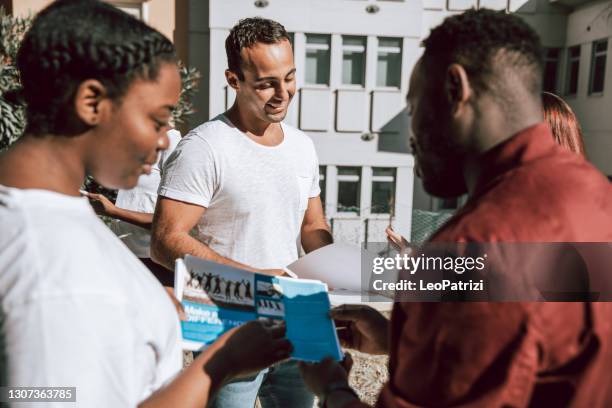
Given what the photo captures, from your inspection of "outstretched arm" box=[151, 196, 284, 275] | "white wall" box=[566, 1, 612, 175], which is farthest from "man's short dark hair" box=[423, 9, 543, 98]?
"white wall" box=[566, 1, 612, 175]

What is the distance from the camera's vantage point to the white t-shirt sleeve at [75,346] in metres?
0.92

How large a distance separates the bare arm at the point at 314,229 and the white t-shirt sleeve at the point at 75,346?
1701 mm

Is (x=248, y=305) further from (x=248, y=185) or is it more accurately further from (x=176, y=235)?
(x=248, y=185)

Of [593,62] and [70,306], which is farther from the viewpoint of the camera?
[593,62]

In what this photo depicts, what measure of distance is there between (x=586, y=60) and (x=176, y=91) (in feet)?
50.7

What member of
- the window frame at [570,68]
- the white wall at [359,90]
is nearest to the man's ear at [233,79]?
the white wall at [359,90]

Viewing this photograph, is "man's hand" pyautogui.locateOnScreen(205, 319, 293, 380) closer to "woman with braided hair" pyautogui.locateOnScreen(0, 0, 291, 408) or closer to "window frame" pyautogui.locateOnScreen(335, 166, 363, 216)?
"woman with braided hair" pyautogui.locateOnScreen(0, 0, 291, 408)

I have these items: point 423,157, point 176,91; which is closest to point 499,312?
point 423,157

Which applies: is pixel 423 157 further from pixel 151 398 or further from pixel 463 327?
pixel 151 398

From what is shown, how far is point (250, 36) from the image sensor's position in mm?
2443

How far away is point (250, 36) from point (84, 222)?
1.58 m

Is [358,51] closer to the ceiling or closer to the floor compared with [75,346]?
closer to the ceiling

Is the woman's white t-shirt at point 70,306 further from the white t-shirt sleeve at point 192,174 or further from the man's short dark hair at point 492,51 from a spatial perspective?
the white t-shirt sleeve at point 192,174

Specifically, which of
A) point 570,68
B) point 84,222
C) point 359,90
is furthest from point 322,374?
point 570,68
